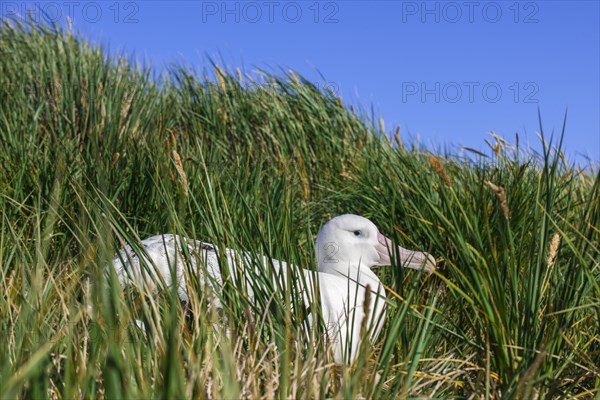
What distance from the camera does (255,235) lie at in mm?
3508

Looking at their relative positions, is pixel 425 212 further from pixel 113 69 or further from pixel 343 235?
pixel 113 69

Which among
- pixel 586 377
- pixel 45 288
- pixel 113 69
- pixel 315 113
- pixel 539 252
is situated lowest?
pixel 586 377

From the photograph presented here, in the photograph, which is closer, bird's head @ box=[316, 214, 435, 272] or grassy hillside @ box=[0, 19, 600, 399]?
grassy hillside @ box=[0, 19, 600, 399]

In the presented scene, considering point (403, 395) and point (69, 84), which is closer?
point (403, 395)

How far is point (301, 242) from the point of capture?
4.40m

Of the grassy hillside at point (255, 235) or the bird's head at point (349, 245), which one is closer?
the grassy hillside at point (255, 235)

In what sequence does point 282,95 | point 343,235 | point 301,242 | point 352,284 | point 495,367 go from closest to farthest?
point 495,367 → point 352,284 → point 343,235 → point 301,242 → point 282,95

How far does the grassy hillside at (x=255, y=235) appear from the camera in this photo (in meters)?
1.59

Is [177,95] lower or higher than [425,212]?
higher

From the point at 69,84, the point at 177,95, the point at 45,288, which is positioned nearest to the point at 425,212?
the point at 45,288

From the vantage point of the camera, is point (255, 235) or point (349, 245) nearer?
point (349, 245)

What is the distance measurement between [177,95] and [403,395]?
6.65 metres

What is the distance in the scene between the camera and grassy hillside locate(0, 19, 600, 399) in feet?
5.20

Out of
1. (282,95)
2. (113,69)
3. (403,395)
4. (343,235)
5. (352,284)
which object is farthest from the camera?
(113,69)
